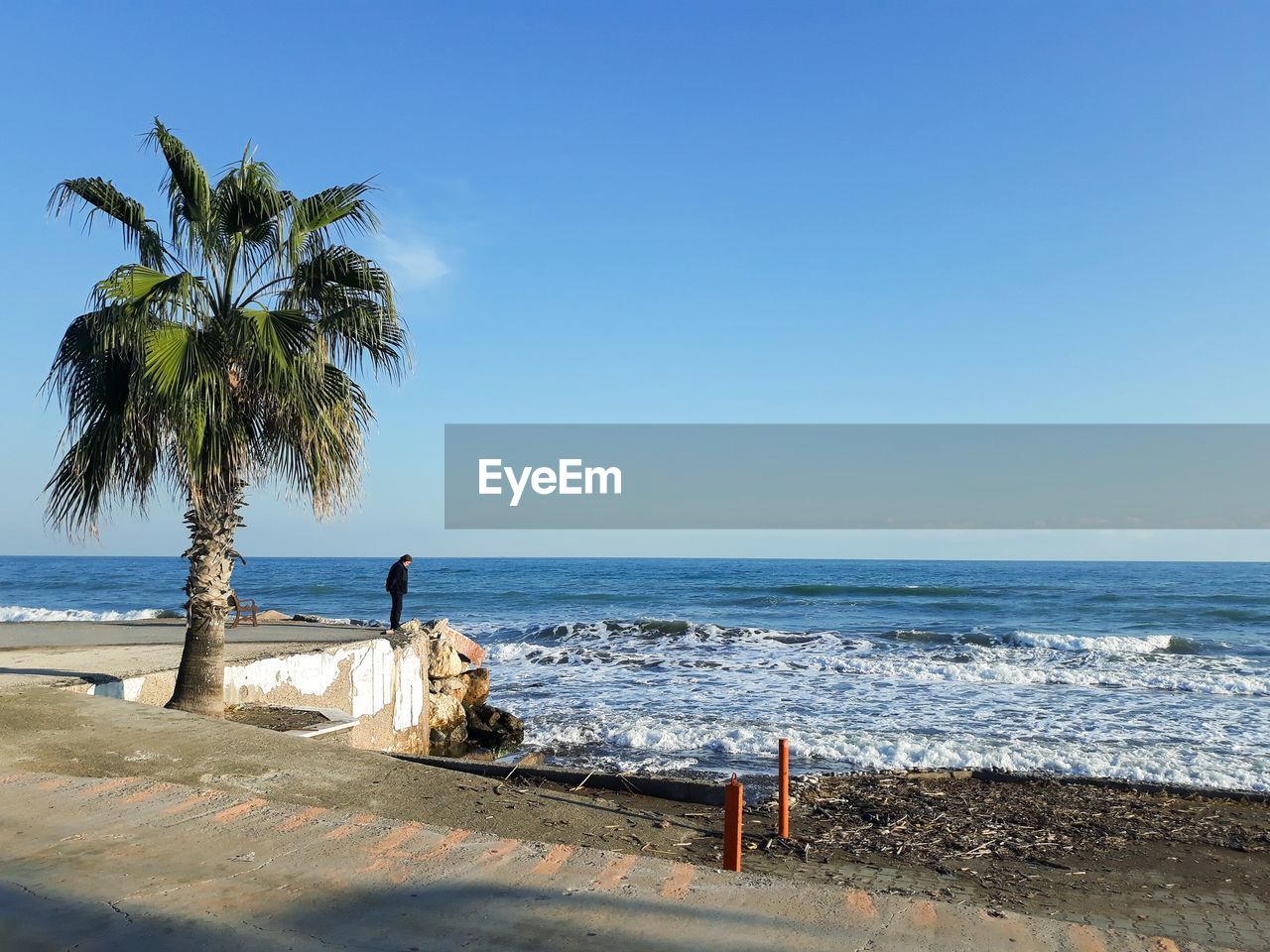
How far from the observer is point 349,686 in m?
12.5

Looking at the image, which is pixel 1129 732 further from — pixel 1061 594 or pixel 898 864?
pixel 1061 594

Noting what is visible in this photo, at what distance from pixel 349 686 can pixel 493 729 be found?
289cm

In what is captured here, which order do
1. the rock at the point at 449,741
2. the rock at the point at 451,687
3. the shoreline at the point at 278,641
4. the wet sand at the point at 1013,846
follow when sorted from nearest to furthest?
1. the wet sand at the point at 1013,846
2. the shoreline at the point at 278,641
3. the rock at the point at 449,741
4. the rock at the point at 451,687

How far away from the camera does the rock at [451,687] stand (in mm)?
14711

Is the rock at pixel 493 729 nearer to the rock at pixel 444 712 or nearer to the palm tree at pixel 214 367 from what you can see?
the rock at pixel 444 712

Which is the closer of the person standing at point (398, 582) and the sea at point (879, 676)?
the sea at point (879, 676)

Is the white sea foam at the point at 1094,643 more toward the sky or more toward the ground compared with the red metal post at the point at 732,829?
more toward the ground

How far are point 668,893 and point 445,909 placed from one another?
998 millimetres

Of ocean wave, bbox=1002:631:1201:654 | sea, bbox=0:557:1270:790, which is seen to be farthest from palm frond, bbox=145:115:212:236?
ocean wave, bbox=1002:631:1201:654

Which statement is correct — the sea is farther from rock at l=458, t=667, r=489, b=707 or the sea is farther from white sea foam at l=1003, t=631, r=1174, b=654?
rock at l=458, t=667, r=489, b=707

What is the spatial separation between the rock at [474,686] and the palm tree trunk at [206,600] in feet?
21.1

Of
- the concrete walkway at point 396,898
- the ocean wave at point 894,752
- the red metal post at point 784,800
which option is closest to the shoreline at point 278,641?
the ocean wave at point 894,752

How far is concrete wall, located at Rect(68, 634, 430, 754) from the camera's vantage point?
34.7ft

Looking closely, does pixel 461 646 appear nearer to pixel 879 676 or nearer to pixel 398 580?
pixel 398 580
